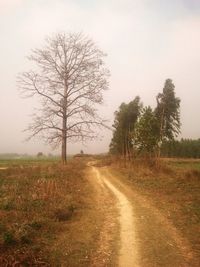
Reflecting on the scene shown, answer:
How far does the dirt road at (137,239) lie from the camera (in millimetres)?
9352

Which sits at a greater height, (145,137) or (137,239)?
(145,137)

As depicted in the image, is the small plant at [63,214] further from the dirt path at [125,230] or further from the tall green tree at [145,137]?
the tall green tree at [145,137]

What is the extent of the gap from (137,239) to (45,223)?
3495 mm

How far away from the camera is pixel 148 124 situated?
151ft

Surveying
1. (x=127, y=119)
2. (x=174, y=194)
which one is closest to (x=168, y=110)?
(x=127, y=119)

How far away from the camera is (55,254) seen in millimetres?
9844

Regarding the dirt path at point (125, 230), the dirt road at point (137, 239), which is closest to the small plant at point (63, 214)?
the dirt road at point (137, 239)

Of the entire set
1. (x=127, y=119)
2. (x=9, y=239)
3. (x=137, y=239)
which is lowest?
(x=137, y=239)

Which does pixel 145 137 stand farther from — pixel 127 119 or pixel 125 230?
pixel 125 230

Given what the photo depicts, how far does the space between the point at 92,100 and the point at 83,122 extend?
2.20m

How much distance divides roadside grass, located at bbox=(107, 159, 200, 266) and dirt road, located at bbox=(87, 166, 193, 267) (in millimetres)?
362

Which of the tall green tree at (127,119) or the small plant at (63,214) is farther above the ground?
the tall green tree at (127,119)

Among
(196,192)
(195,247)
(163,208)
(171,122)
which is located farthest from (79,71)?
(171,122)

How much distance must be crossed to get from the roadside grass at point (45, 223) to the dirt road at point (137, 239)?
611 millimetres
